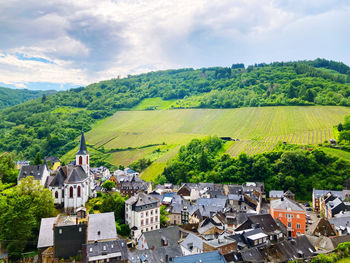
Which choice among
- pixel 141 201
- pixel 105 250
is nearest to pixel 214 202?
pixel 141 201

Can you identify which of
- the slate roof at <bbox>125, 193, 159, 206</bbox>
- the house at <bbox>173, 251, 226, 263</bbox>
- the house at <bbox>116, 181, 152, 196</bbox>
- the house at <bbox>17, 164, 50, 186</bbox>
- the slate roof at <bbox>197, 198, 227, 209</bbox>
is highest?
the house at <bbox>17, 164, 50, 186</bbox>

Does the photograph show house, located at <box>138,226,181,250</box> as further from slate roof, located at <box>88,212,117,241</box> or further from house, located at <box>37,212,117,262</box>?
house, located at <box>37,212,117,262</box>

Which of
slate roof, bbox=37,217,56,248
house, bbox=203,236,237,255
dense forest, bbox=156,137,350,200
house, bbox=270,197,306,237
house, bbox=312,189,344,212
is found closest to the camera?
house, bbox=203,236,237,255

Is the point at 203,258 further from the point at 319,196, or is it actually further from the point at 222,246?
the point at 319,196

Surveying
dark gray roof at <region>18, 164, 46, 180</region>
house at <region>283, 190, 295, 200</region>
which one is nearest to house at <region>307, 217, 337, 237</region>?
house at <region>283, 190, 295, 200</region>

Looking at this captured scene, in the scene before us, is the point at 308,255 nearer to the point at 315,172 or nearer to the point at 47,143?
the point at 315,172

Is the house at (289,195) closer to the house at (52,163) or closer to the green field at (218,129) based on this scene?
the green field at (218,129)

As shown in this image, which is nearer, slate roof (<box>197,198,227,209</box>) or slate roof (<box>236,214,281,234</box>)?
slate roof (<box>236,214,281,234</box>)
